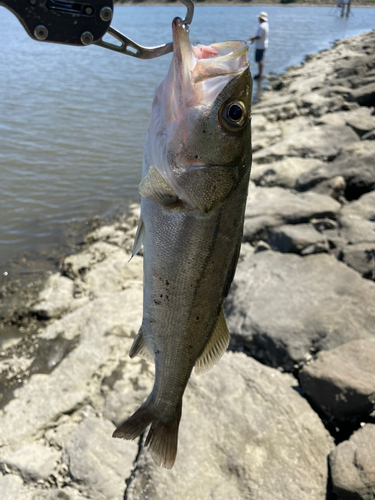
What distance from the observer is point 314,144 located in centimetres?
975

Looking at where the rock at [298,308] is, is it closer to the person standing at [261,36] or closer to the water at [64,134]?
the water at [64,134]

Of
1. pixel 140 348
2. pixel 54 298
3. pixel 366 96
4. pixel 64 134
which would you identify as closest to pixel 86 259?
pixel 54 298

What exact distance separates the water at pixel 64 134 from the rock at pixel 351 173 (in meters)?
3.23

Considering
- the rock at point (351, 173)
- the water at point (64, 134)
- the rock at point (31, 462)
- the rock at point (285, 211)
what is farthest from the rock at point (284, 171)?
the rock at point (31, 462)

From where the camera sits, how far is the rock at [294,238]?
19.2 ft

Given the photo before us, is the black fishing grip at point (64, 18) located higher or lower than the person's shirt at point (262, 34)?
higher

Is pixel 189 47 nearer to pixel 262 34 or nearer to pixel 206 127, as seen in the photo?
pixel 206 127

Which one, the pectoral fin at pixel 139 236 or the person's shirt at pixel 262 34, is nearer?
the pectoral fin at pixel 139 236

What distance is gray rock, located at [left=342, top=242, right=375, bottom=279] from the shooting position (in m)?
5.26

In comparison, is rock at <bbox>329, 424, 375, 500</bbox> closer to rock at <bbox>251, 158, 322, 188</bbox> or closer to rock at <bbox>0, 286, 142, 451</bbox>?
rock at <bbox>0, 286, 142, 451</bbox>

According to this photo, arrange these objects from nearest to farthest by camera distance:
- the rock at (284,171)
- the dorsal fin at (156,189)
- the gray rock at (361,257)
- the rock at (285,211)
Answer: the dorsal fin at (156,189), the gray rock at (361,257), the rock at (285,211), the rock at (284,171)

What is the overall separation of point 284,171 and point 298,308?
4705mm

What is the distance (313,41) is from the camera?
36.8m

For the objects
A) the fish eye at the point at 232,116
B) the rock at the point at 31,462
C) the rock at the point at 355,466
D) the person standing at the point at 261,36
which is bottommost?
the rock at the point at 31,462
